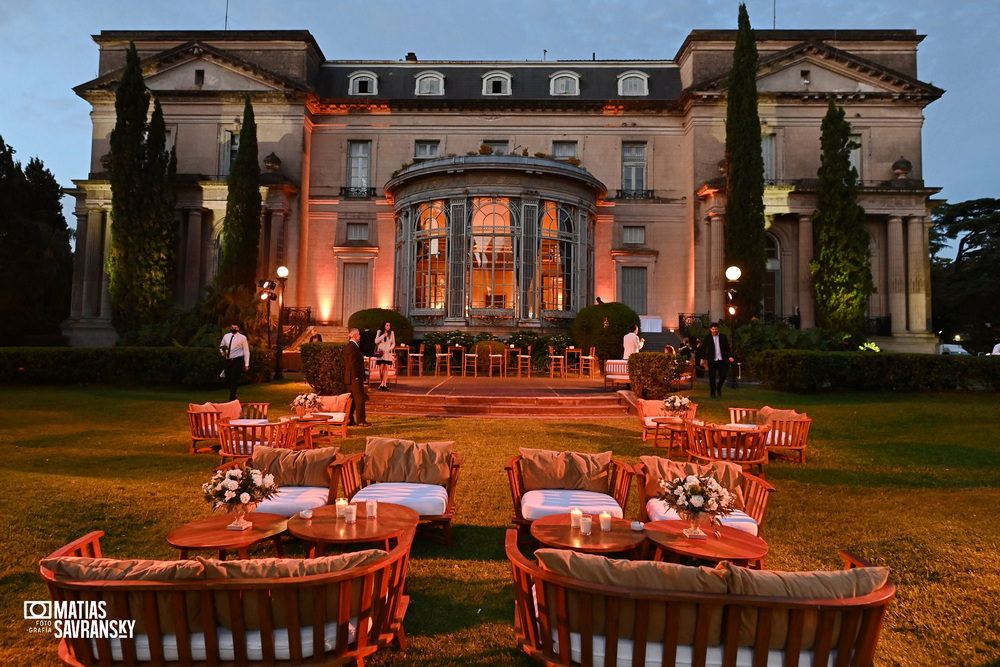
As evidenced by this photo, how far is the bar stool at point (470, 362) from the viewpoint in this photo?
61.2 feet

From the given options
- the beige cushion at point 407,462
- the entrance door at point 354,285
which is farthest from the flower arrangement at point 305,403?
the entrance door at point 354,285

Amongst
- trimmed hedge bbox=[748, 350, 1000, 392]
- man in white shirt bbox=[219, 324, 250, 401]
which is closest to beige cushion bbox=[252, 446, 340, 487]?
man in white shirt bbox=[219, 324, 250, 401]

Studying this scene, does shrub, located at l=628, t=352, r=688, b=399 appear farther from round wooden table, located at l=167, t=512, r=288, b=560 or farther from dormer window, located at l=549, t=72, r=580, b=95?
dormer window, located at l=549, t=72, r=580, b=95

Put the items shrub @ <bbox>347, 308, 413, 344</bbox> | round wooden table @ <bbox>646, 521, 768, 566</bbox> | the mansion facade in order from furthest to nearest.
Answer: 1. the mansion facade
2. shrub @ <bbox>347, 308, 413, 344</bbox>
3. round wooden table @ <bbox>646, 521, 768, 566</bbox>

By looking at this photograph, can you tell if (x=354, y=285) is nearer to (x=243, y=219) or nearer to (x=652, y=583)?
(x=243, y=219)

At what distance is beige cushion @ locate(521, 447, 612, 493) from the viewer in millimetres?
6047

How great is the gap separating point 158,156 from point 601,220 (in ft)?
61.7

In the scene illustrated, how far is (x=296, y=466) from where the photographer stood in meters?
6.21

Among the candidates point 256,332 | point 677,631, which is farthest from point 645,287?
point 677,631

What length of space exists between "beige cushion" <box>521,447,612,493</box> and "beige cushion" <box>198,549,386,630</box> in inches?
124

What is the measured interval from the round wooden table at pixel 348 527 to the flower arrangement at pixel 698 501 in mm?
1991

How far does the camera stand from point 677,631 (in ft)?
9.48

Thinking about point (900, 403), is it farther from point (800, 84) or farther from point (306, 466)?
point (800, 84)

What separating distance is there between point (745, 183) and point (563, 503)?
67.6 ft
